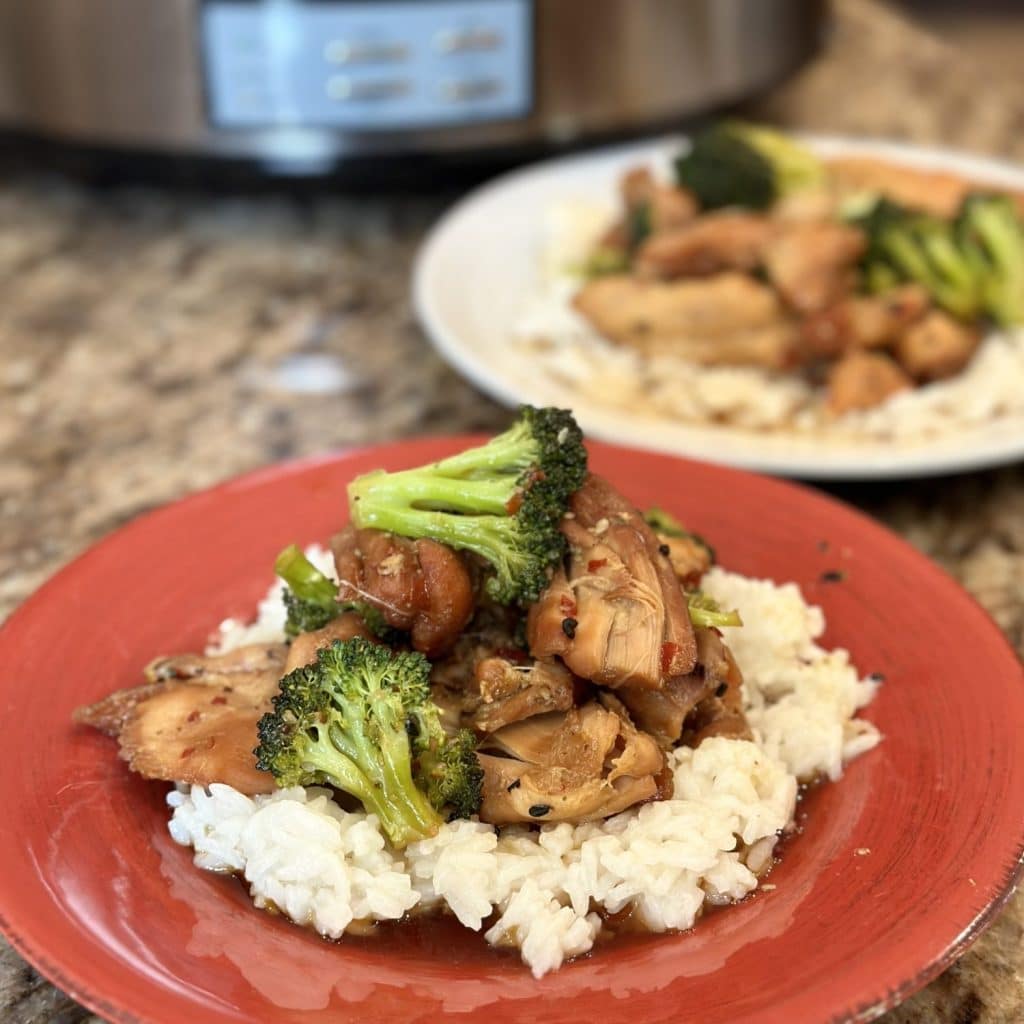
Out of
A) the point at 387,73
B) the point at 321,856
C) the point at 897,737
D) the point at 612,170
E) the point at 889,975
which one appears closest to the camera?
the point at 889,975

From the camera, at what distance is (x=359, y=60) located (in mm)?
2686

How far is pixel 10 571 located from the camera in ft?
6.20

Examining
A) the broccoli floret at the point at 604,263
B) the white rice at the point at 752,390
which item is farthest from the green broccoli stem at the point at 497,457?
the broccoli floret at the point at 604,263

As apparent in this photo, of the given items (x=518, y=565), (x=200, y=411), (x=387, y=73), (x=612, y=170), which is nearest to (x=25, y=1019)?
(x=518, y=565)

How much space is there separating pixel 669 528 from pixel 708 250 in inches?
42.8

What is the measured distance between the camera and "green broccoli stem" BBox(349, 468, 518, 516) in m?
1.29

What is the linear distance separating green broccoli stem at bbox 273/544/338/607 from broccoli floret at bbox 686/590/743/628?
14.4 inches

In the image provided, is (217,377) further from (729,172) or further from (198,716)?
(198,716)

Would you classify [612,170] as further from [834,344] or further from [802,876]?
[802,876]

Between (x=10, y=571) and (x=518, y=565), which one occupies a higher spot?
(x=518, y=565)

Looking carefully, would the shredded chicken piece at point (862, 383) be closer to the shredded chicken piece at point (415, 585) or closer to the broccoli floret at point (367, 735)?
the shredded chicken piece at point (415, 585)

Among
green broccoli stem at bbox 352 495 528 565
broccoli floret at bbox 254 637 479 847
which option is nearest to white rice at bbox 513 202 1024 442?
green broccoli stem at bbox 352 495 528 565

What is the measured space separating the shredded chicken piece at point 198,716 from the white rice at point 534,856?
0.09ft

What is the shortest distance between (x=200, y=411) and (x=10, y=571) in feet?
1.81
